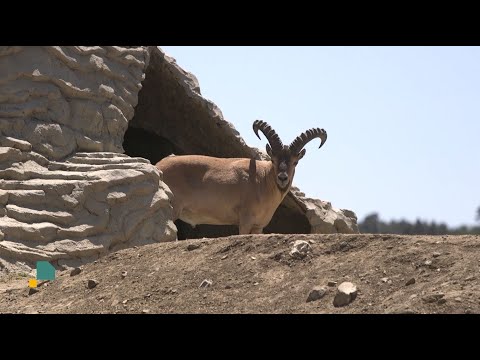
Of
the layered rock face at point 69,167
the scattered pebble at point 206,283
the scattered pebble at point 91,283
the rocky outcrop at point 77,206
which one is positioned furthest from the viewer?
the layered rock face at point 69,167

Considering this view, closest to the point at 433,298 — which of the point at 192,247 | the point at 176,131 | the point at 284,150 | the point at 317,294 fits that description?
the point at 317,294

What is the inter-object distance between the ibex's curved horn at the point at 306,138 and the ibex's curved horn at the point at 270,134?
276 millimetres

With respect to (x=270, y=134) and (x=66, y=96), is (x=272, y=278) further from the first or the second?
(x=270, y=134)

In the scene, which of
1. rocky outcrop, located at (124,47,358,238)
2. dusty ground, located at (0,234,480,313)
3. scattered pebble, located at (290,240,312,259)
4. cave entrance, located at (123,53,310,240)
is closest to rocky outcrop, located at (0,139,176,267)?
dusty ground, located at (0,234,480,313)

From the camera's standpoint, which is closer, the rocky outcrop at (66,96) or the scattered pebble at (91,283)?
the scattered pebble at (91,283)

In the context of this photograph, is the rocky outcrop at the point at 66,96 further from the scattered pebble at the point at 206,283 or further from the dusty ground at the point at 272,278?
the scattered pebble at the point at 206,283

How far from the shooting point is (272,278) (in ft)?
22.1

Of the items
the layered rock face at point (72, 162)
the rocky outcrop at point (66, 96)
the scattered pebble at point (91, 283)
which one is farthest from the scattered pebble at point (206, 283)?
the rocky outcrop at point (66, 96)

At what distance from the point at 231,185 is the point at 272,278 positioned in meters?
9.10

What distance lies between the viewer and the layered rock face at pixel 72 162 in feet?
34.4

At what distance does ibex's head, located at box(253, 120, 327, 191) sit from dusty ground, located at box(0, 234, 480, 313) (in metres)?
8.07
